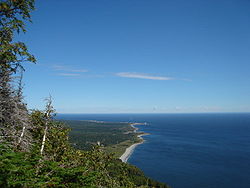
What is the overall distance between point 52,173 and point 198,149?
124m

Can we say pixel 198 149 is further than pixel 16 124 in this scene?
Yes

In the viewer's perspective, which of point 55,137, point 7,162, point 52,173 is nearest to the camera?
point 7,162

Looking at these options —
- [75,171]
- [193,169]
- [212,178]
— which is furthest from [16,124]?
[193,169]

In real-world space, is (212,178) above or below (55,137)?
below

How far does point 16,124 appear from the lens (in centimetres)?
895

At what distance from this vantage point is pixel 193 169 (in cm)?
8025

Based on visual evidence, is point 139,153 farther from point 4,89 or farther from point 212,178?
point 4,89

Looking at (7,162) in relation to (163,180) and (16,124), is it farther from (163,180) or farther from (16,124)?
(163,180)

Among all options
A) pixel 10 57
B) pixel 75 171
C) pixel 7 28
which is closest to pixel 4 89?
pixel 10 57

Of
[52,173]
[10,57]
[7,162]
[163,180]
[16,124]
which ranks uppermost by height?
[10,57]

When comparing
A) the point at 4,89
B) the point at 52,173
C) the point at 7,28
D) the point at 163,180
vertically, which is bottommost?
the point at 163,180

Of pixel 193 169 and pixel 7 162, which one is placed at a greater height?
pixel 7 162

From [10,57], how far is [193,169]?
3467 inches

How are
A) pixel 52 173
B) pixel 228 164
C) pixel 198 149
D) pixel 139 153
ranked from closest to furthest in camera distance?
pixel 52 173 < pixel 228 164 < pixel 139 153 < pixel 198 149
